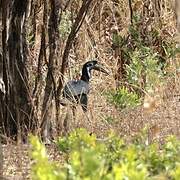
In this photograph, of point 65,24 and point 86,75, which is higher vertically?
point 65,24

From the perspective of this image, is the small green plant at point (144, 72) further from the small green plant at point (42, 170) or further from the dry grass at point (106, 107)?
the small green plant at point (42, 170)

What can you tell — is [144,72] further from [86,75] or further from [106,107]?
[106,107]

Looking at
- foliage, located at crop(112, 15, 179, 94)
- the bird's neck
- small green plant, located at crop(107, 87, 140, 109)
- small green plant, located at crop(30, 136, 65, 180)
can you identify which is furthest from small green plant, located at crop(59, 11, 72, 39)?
small green plant, located at crop(30, 136, 65, 180)

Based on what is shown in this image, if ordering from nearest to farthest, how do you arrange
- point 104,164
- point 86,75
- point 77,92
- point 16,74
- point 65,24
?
point 104,164
point 16,74
point 77,92
point 86,75
point 65,24

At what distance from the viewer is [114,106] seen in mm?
7047

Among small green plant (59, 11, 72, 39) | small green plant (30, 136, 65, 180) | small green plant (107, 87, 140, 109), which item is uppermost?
small green plant (30, 136, 65, 180)

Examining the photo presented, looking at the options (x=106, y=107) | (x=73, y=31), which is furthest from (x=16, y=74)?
(x=106, y=107)

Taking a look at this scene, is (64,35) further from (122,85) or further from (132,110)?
(132,110)

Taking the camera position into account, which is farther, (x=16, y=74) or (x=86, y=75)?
(x=86, y=75)

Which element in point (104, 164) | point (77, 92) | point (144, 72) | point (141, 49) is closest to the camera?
point (104, 164)

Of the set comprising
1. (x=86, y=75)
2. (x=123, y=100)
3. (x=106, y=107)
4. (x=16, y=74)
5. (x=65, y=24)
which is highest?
(x=65, y=24)

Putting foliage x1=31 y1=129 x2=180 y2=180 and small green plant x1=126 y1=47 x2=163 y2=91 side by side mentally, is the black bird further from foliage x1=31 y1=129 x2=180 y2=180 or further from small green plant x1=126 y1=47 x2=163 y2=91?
foliage x1=31 y1=129 x2=180 y2=180

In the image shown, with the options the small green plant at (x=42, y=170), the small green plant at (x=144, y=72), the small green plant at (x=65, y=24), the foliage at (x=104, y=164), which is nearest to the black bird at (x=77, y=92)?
the small green plant at (x=144, y=72)

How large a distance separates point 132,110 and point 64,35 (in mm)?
2797
